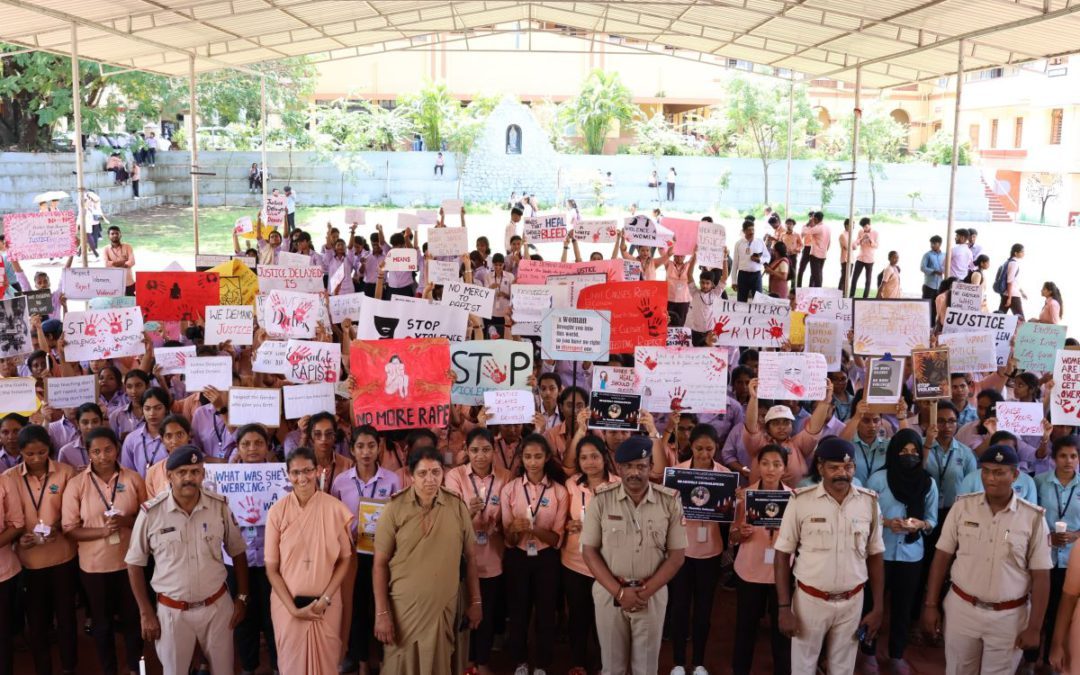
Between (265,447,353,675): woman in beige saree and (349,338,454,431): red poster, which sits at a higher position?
(349,338,454,431): red poster

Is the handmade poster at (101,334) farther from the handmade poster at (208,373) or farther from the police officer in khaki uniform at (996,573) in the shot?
the police officer in khaki uniform at (996,573)

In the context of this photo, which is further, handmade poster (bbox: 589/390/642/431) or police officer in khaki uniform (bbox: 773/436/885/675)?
handmade poster (bbox: 589/390/642/431)

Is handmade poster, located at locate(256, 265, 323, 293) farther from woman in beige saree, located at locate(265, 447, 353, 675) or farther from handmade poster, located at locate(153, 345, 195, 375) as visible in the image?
woman in beige saree, located at locate(265, 447, 353, 675)

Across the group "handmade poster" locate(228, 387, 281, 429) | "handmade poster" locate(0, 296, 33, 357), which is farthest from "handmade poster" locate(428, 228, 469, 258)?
"handmade poster" locate(228, 387, 281, 429)

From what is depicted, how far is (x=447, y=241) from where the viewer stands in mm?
12266

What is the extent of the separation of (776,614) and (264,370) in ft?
13.0

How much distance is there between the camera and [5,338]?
718cm

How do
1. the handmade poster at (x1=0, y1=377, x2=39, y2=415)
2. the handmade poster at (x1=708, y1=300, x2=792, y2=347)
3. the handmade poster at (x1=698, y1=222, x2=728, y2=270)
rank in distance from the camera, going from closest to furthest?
1. the handmade poster at (x1=0, y1=377, x2=39, y2=415)
2. the handmade poster at (x1=708, y1=300, x2=792, y2=347)
3. the handmade poster at (x1=698, y1=222, x2=728, y2=270)

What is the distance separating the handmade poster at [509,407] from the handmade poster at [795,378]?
1.62 m

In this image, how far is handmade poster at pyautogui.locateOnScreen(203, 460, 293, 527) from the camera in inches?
209

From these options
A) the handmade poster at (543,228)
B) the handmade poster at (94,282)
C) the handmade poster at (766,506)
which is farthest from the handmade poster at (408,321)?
the handmade poster at (543,228)

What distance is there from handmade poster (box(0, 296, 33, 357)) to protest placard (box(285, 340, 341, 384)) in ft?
6.97

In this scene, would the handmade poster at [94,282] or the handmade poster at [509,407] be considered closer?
the handmade poster at [509,407]

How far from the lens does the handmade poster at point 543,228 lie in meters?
11.7
